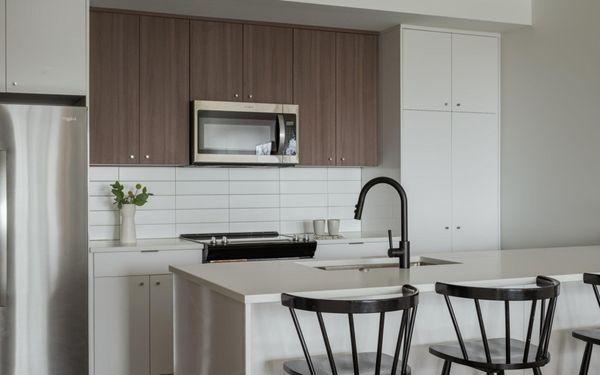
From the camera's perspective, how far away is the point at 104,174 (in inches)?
193

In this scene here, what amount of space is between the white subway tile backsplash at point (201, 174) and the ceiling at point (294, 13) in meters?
1.03

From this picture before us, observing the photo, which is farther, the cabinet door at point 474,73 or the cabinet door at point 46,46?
the cabinet door at point 474,73

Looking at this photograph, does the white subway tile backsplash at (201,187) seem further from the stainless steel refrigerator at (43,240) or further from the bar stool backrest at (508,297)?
the bar stool backrest at (508,297)

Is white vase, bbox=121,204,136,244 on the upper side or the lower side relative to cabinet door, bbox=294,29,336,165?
lower

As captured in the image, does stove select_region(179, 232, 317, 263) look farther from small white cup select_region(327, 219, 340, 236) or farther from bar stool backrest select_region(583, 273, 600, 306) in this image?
bar stool backrest select_region(583, 273, 600, 306)

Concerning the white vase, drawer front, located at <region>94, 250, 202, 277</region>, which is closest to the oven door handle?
drawer front, located at <region>94, 250, 202, 277</region>

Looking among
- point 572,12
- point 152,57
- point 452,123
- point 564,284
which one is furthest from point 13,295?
point 572,12

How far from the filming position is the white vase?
463 centimetres

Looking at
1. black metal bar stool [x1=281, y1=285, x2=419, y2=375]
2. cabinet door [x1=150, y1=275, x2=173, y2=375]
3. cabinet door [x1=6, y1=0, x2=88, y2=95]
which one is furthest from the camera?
cabinet door [x1=150, y1=275, x2=173, y2=375]

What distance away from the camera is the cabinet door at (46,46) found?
13.1 ft

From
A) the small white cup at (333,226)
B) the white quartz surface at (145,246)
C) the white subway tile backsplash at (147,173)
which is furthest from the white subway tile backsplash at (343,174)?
the white quartz surface at (145,246)

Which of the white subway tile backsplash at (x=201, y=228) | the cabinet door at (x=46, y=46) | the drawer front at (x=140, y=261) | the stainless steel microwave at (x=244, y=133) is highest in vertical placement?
the cabinet door at (x=46, y=46)

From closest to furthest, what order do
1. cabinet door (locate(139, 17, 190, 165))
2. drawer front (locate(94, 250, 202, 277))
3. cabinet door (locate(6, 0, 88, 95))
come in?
cabinet door (locate(6, 0, 88, 95)) < drawer front (locate(94, 250, 202, 277)) < cabinet door (locate(139, 17, 190, 165))

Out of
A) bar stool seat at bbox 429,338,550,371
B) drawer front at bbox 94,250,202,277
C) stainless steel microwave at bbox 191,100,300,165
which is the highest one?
stainless steel microwave at bbox 191,100,300,165
